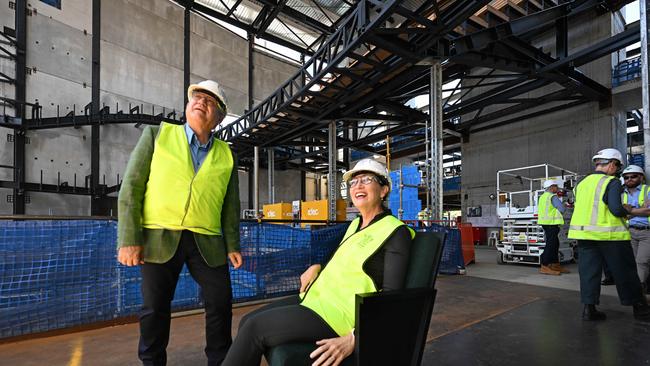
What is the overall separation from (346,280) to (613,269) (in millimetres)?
3303

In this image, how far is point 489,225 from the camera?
14195 mm

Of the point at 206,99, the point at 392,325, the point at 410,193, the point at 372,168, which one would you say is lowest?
the point at 392,325

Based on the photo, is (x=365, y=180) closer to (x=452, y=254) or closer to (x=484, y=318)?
(x=484, y=318)

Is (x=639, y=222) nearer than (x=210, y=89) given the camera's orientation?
No

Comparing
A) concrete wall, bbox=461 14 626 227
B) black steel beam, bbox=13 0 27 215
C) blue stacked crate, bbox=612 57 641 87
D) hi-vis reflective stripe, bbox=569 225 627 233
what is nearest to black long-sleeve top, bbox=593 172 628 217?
hi-vis reflective stripe, bbox=569 225 627 233

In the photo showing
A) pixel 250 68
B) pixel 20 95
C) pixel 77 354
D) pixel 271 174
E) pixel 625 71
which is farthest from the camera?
pixel 250 68

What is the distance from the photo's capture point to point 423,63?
7371 millimetres

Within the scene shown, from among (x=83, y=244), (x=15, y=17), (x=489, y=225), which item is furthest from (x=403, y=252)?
(x=15, y=17)

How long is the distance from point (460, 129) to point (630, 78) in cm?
593

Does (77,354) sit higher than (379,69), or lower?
lower

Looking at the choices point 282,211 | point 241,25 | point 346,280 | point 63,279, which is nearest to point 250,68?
point 241,25

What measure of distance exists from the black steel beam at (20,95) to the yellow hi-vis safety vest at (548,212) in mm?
14756

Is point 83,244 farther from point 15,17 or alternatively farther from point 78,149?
point 15,17

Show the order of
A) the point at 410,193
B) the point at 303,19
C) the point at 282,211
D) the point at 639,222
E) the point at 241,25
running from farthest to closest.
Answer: the point at 241,25 → the point at 303,19 → the point at 282,211 → the point at 410,193 → the point at 639,222
